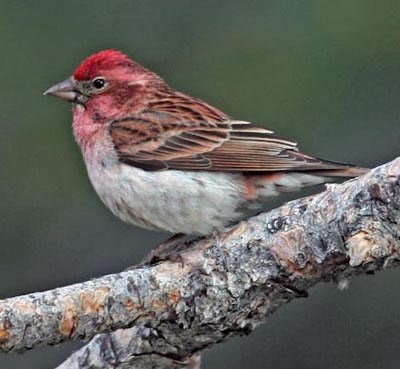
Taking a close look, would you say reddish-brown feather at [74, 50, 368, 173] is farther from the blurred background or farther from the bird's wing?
the blurred background

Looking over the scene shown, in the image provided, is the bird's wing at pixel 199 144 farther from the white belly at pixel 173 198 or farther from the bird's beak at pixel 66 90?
the bird's beak at pixel 66 90

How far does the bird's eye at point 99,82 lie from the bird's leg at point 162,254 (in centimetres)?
110

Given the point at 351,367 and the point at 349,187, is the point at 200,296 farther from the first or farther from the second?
the point at 351,367

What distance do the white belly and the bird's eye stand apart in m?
0.70

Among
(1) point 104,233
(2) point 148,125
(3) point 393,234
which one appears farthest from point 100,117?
(3) point 393,234

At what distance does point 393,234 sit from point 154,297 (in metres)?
1.05

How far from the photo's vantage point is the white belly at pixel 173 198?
7242mm

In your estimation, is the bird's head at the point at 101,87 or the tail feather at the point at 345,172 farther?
the bird's head at the point at 101,87

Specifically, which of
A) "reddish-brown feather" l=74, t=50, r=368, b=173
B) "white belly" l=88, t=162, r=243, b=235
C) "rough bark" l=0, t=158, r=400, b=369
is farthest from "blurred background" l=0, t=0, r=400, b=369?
"rough bark" l=0, t=158, r=400, b=369

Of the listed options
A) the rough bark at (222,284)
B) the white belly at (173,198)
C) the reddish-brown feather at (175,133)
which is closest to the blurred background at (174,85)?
the reddish-brown feather at (175,133)

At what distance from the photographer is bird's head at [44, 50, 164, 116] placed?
26.5 feet

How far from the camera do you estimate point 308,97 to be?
392 inches

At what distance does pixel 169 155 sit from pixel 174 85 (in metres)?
2.38

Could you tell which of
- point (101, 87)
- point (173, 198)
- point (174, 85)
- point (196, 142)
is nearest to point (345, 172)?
point (173, 198)
